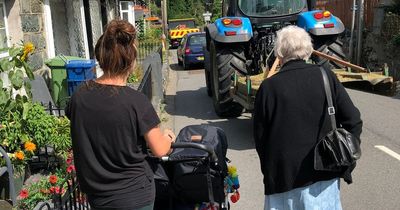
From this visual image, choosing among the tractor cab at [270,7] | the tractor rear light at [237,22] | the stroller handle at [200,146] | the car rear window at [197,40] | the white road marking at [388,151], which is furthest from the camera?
the car rear window at [197,40]

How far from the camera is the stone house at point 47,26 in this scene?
7.44 meters

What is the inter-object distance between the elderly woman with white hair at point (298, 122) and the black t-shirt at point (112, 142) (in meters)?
0.83

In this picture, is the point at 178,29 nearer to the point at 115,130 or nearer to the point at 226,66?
the point at 226,66

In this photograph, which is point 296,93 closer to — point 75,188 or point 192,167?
point 192,167

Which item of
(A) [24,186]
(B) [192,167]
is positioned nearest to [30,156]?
(A) [24,186]

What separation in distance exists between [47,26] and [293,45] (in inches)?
286

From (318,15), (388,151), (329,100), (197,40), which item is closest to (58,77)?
(318,15)

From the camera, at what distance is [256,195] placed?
16.2 ft

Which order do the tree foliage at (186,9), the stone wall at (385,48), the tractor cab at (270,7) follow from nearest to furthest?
the tractor cab at (270,7) < the stone wall at (385,48) < the tree foliage at (186,9)

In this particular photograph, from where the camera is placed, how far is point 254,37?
26.9ft

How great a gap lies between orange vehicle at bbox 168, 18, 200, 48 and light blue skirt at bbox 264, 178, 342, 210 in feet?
98.5

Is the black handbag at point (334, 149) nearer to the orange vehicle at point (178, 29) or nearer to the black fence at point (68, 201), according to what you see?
the black fence at point (68, 201)

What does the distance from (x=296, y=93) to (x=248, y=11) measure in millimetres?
5979

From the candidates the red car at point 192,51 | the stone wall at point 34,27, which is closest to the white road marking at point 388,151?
the stone wall at point 34,27
